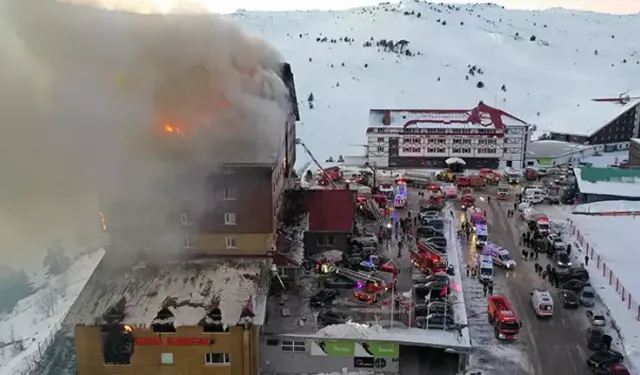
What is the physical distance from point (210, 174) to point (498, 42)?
3647 inches

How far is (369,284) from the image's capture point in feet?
69.1

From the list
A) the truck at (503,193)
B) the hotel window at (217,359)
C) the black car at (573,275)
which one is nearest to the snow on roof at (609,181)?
the truck at (503,193)

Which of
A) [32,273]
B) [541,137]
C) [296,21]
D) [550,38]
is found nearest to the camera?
[32,273]

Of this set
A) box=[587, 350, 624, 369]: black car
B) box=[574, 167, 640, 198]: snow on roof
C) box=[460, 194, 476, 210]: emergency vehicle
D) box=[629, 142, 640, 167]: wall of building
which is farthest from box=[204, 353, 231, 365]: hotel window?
box=[629, 142, 640, 167]: wall of building

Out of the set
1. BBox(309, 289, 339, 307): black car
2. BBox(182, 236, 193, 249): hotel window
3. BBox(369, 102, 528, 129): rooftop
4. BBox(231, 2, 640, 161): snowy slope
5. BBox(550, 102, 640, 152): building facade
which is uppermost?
BBox(231, 2, 640, 161): snowy slope

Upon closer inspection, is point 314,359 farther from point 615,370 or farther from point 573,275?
point 573,275

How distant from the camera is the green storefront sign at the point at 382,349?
1775 centimetres

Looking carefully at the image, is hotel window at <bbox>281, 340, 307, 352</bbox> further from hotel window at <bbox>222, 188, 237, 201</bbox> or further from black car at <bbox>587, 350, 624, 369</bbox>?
black car at <bbox>587, 350, 624, 369</bbox>

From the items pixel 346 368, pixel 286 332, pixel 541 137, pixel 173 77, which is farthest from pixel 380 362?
pixel 541 137

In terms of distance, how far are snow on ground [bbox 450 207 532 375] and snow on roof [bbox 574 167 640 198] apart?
16158 mm

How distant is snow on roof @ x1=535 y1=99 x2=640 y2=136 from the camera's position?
5244cm

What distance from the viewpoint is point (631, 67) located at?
98.1 m

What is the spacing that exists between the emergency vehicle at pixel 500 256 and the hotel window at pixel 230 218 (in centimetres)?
1084

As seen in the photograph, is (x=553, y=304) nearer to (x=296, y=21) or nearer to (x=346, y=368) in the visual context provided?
(x=346, y=368)
